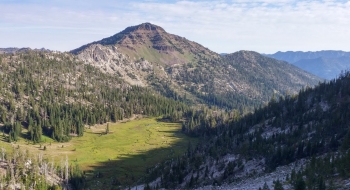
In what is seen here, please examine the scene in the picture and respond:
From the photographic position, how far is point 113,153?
534 ft

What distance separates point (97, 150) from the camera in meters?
167

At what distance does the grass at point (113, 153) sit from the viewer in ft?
403

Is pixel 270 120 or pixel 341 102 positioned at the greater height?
pixel 341 102

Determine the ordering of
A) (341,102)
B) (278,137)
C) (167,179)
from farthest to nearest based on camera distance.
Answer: (341,102)
(278,137)
(167,179)

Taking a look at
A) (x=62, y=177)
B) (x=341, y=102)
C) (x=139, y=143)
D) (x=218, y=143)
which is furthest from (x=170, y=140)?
(x=341, y=102)

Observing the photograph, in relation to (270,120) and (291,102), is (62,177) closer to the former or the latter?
(270,120)

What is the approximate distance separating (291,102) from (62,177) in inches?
4438

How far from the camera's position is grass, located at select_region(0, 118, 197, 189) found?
122938mm

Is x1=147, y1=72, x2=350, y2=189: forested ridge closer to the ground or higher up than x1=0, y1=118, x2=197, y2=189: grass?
higher up

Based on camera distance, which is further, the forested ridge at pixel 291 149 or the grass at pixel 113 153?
the grass at pixel 113 153

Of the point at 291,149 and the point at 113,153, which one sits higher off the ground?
the point at 291,149

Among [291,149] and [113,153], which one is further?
[113,153]

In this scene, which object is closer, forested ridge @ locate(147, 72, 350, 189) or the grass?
forested ridge @ locate(147, 72, 350, 189)

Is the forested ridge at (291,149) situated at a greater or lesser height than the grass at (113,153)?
greater
